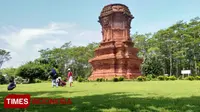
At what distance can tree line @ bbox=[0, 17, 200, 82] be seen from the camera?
49619 mm

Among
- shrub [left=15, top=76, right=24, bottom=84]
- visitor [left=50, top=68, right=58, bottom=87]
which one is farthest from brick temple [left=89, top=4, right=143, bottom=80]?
visitor [left=50, top=68, right=58, bottom=87]

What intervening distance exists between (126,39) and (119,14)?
413cm

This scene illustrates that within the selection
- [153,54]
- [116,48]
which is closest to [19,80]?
[116,48]

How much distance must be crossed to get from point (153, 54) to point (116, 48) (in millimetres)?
24181

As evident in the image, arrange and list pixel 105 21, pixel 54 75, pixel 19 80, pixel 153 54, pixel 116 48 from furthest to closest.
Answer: pixel 153 54 → pixel 19 80 → pixel 105 21 → pixel 116 48 → pixel 54 75

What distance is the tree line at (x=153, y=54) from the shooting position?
49619 millimetres

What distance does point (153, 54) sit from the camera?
57969 millimetres

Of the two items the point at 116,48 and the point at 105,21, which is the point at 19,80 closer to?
the point at 105,21

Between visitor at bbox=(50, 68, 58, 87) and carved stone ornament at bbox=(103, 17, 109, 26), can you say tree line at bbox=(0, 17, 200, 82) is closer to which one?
carved stone ornament at bbox=(103, 17, 109, 26)

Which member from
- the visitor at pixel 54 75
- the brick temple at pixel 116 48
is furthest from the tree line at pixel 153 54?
the visitor at pixel 54 75

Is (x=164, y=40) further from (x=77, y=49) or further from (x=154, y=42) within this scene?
(x=77, y=49)

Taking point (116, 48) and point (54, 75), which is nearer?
point (54, 75)

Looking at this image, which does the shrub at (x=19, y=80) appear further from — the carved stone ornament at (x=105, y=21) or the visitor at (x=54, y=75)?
the visitor at (x=54, y=75)

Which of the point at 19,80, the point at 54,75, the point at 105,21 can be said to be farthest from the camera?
the point at 19,80
